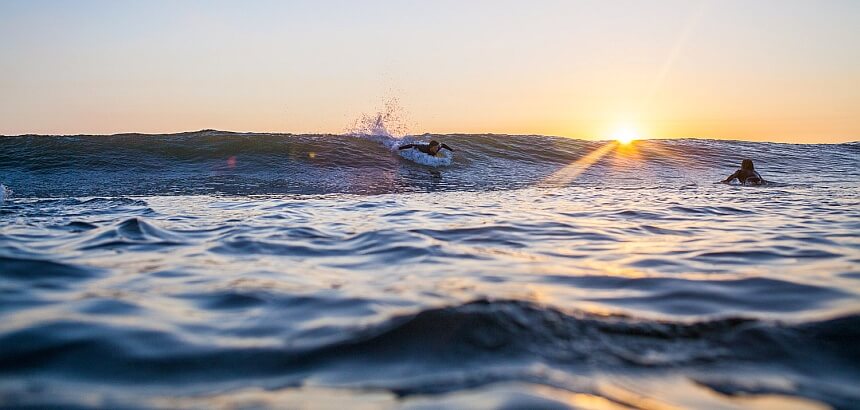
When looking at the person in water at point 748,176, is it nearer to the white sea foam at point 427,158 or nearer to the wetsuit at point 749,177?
the wetsuit at point 749,177

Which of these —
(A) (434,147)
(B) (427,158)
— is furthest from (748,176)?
(B) (427,158)

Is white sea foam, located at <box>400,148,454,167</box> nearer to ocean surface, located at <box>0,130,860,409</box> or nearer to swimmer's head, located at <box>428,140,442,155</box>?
swimmer's head, located at <box>428,140,442,155</box>

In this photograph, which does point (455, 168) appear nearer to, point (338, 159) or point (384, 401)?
point (338, 159)

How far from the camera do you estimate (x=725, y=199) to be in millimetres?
9305

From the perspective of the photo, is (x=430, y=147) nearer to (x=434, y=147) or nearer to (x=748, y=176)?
(x=434, y=147)

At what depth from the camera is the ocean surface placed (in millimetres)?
1788

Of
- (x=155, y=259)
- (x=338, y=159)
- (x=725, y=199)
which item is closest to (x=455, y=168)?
(x=338, y=159)

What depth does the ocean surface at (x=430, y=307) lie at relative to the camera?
1.79 meters

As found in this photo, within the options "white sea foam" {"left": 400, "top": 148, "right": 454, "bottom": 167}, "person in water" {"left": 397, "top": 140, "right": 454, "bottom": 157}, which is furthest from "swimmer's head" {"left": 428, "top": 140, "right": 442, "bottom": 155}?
"white sea foam" {"left": 400, "top": 148, "right": 454, "bottom": 167}

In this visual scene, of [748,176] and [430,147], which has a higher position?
[430,147]

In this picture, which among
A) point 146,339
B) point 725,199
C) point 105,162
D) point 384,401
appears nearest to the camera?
point 384,401

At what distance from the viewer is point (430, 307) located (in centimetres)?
264

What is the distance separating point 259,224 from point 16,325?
12.4ft

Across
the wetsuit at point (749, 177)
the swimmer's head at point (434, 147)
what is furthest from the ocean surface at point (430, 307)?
the swimmer's head at point (434, 147)
